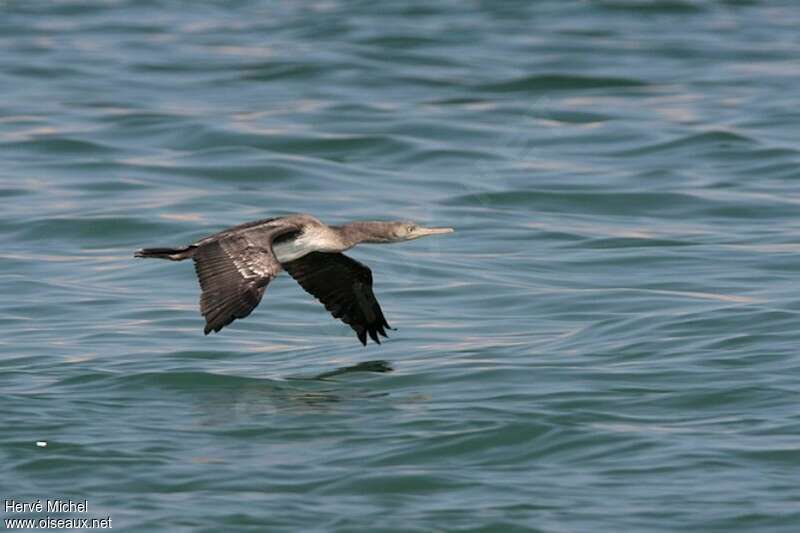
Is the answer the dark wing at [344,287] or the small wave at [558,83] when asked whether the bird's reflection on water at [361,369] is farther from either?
the small wave at [558,83]

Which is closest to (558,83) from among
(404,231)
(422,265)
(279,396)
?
(422,265)

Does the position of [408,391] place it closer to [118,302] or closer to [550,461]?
[550,461]

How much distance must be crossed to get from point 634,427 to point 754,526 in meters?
1.44

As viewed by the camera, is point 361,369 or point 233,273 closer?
point 233,273

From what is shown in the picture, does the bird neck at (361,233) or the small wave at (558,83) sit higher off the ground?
the bird neck at (361,233)

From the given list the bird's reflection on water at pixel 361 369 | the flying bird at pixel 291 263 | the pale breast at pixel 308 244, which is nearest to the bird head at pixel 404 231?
the flying bird at pixel 291 263

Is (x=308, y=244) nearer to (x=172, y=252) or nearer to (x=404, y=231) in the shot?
(x=404, y=231)

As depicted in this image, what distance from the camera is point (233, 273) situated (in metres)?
8.80

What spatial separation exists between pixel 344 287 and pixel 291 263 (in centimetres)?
39

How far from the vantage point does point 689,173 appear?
668 inches

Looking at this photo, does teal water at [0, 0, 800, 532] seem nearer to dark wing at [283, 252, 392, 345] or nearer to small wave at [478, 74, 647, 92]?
small wave at [478, 74, 647, 92]

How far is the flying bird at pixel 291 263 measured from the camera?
866cm

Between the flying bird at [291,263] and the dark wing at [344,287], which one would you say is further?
the dark wing at [344,287]

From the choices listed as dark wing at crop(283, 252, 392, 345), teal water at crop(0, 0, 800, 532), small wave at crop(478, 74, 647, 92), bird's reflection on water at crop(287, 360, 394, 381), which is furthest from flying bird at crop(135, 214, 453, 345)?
small wave at crop(478, 74, 647, 92)
